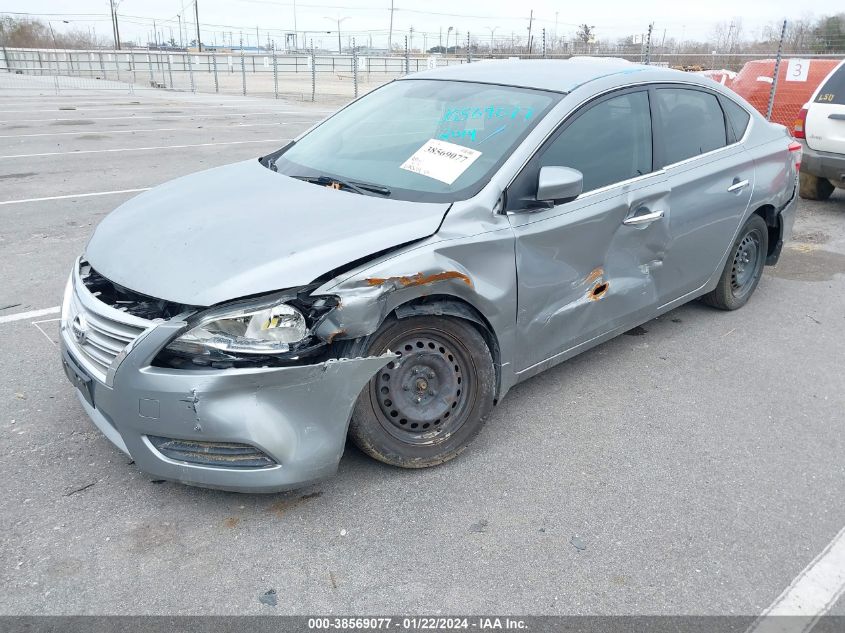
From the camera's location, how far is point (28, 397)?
11.9 feet

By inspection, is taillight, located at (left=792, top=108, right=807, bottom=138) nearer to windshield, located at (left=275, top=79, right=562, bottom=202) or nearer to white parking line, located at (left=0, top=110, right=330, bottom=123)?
windshield, located at (left=275, top=79, right=562, bottom=202)

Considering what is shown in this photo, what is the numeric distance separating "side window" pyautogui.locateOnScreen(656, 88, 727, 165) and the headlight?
2552 millimetres

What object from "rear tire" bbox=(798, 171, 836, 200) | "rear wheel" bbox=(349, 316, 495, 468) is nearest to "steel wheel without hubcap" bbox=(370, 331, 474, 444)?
"rear wheel" bbox=(349, 316, 495, 468)

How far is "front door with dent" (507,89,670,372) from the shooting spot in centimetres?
330

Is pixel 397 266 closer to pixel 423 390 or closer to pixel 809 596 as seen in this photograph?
pixel 423 390

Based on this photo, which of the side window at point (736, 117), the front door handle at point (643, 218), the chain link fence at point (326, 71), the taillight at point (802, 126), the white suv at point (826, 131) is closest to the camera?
the front door handle at point (643, 218)

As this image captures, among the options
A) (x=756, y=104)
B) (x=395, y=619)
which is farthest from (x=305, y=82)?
(x=395, y=619)

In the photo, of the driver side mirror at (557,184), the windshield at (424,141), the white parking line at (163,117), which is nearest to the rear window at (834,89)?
the windshield at (424,141)

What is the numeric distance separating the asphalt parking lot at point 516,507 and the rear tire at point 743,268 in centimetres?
40

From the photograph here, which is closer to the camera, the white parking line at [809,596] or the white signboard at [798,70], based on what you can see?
the white parking line at [809,596]

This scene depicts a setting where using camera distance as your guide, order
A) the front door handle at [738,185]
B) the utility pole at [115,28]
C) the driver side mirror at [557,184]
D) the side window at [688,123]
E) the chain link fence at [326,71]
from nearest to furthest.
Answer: the driver side mirror at [557,184] → the side window at [688,123] → the front door handle at [738,185] → the chain link fence at [326,71] → the utility pole at [115,28]

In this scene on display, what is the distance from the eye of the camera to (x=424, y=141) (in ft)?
11.9

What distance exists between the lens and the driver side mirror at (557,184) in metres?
3.15

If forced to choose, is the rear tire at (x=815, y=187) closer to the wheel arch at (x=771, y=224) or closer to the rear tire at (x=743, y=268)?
the wheel arch at (x=771, y=224)
